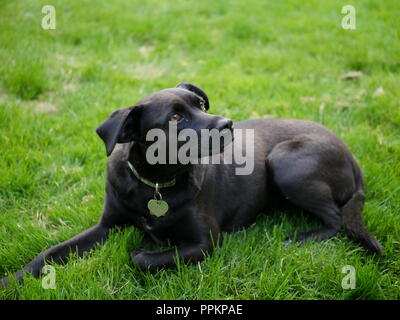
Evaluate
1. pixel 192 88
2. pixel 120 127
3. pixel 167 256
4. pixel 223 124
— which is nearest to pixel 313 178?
pixel 223 124

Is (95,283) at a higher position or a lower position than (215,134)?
lower

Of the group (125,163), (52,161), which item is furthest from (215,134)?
(52,161)

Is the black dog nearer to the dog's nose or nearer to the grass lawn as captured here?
the dog's nose

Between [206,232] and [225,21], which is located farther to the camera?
[225,21]

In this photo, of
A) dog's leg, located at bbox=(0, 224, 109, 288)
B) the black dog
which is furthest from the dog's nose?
dog's leg, located at bbox=(0, 224, 109, 288)

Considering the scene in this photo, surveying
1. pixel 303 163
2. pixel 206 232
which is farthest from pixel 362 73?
pixel 206 232

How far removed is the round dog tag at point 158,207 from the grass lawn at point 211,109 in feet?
1.04

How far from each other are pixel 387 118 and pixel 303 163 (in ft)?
5.91

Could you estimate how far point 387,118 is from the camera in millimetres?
4445

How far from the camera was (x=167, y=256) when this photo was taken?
268 cm

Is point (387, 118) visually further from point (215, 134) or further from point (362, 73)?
point (215, 134)
